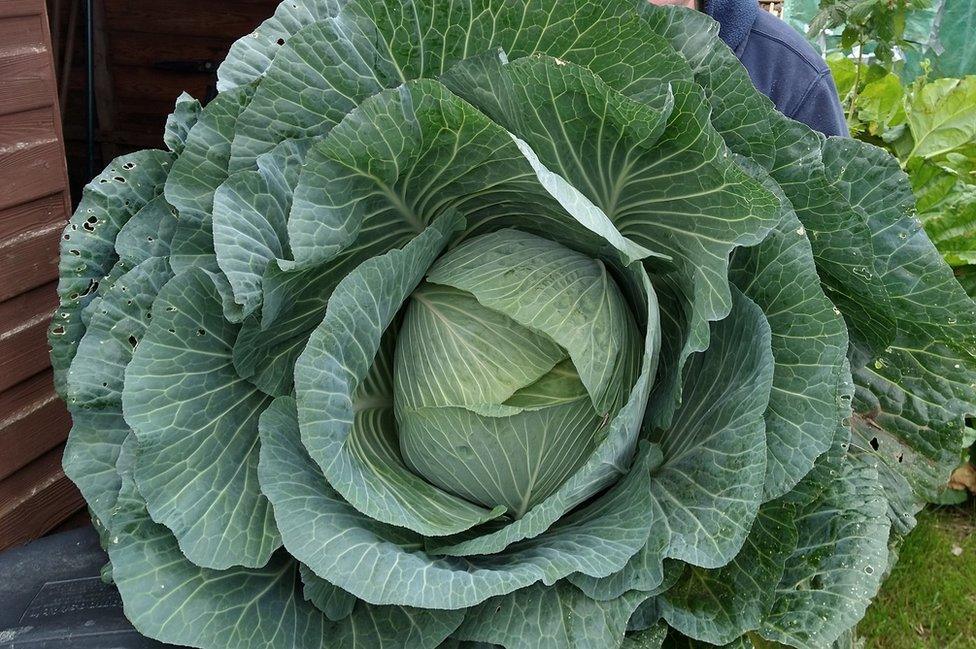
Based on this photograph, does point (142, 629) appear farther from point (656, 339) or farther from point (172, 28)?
point (172, 28)

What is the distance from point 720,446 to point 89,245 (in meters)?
1.29

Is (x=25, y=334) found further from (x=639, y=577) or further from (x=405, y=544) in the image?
(x=639, y=577)

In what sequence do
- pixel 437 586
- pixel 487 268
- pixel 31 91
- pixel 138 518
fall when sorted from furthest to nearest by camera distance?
pixel 31 91 → pixel 487 268 → pixel 138 518 → pixel 437 586

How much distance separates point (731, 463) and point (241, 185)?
38.3 inches

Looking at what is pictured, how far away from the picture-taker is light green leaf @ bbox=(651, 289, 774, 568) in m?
1.21

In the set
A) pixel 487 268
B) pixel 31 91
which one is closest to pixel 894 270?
pixel 487 268

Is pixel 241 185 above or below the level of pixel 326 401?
above

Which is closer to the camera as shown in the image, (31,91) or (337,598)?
(337,598)

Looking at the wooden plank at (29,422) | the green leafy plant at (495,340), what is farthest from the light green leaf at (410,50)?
the wooden plank at (29,422)

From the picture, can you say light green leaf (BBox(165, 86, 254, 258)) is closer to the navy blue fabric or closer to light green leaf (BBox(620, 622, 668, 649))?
light green leaf (BBox(620, 622, 668, 649))

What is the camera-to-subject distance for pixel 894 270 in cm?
142

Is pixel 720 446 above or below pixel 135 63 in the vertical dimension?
above

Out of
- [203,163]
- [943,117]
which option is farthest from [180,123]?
[943,117]

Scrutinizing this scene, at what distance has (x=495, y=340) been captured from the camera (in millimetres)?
1419
